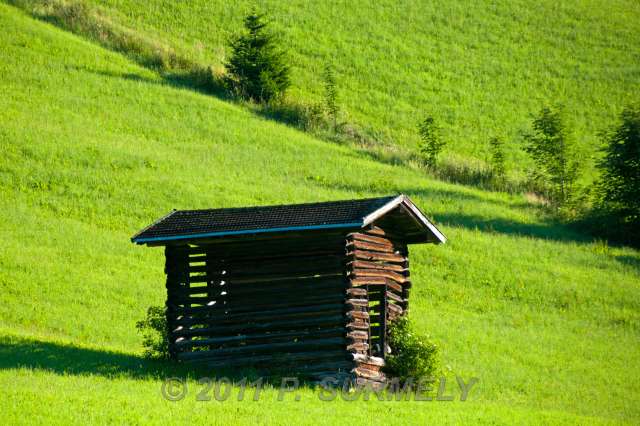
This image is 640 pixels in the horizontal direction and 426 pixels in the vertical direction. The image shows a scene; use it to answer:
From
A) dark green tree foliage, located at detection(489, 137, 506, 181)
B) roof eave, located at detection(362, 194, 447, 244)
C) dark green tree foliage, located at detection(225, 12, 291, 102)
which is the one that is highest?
dark green tree foliage, located at detection(225, 12, 291, 102)

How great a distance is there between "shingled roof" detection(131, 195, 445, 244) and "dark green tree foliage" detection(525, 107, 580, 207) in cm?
2578

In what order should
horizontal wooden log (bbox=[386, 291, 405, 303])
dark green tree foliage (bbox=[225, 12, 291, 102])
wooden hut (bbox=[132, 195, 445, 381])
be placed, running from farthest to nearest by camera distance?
dark green tree foliage (bbox=[225, 12, 291, 102]) → horizontal wooden log (bbox=[386, 291, 405, 303]) → wooden hut (bbox=[132, 195, 445, 381])

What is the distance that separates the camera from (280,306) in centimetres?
2006

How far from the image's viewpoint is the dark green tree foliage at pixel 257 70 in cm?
5006

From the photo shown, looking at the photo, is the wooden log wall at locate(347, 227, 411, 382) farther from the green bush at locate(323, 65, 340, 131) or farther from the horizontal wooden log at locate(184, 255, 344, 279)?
the green bush at locate(323, 65, 340, 131)

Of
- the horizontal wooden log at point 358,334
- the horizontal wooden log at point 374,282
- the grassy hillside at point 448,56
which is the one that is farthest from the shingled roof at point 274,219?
A: the grassy hillside at point 448,56

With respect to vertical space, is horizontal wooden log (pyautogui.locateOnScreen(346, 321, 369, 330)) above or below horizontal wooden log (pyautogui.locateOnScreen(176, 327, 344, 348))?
above

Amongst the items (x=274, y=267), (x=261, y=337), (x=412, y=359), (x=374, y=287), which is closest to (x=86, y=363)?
(x=261, y=337)

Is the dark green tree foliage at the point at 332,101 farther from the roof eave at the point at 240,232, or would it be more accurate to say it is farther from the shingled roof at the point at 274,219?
the roof eave at the point at 240,232

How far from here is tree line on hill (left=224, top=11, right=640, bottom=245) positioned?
40.9m

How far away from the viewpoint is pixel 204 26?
62.7 m

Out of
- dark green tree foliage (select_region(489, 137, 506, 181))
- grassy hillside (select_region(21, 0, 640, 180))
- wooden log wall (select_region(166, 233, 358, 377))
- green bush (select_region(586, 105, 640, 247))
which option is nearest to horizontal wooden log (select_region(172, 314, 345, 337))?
wooden log wall (select_region(166, 233, 358, 377))

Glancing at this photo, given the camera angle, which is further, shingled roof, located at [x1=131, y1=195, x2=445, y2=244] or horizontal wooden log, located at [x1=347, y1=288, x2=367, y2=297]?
horizontal wooden log, located at [x1=347, y1=288, x2=367, y2=297]

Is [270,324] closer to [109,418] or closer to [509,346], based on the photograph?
[109,418]
